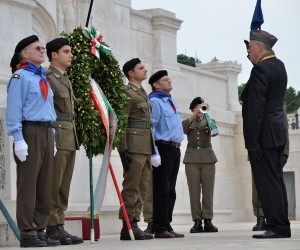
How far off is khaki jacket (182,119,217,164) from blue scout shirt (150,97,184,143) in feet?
8.34

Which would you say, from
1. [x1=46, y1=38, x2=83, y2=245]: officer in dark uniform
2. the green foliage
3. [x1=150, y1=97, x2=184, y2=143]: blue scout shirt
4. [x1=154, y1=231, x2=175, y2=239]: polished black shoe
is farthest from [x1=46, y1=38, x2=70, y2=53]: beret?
the green foliage

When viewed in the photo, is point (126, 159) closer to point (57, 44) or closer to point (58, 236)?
point (58, 236)

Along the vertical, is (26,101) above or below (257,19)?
below

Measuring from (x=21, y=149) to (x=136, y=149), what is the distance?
222 cm

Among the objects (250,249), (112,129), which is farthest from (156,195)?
(250,249)

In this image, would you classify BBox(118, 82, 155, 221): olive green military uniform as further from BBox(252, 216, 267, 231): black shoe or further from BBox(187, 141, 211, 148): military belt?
BBox(252, 216, 267, 231): black shoe

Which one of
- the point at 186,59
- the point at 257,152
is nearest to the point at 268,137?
the point at 257,152

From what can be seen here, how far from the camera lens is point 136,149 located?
418 inches

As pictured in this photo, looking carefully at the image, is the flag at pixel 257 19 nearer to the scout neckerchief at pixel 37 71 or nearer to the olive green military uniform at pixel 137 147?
the olive green military uniform at pixel 137 147

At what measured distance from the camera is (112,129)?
33.2 feet

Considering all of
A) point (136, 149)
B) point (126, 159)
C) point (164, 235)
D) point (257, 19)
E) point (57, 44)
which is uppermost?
point (257, 19)

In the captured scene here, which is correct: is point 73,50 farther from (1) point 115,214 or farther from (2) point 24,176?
(1) point 115,214

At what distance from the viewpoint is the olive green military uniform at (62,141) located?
9453 millimetres

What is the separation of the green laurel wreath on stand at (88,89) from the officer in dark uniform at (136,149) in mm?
301
